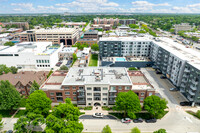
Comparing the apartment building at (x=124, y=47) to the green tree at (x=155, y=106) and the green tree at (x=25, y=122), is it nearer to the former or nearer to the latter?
the green tree at (x=155, y=106)

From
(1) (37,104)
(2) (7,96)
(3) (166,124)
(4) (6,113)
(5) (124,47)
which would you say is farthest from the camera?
(5) (124,47)

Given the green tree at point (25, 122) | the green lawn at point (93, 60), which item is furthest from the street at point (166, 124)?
the green lawn at point (93, 60)

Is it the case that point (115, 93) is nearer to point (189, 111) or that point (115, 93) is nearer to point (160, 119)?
point (160, 119)

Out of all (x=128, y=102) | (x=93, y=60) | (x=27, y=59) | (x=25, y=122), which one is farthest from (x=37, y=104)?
(x=93, y=60)

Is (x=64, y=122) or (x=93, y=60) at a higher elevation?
(x=93, y=60)

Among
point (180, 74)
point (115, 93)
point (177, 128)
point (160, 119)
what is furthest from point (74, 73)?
point (180, 74)

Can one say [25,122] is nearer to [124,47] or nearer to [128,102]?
[128,102]

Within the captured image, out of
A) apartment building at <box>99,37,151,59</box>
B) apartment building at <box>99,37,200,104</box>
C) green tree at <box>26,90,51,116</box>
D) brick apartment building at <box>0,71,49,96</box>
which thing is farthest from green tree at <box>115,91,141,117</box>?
apartment building at <box>99,37,151,59</box>
